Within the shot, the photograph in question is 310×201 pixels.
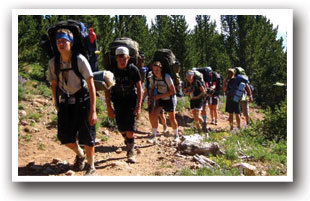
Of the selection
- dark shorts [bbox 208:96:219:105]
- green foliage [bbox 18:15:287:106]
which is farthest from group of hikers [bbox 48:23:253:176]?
dark shorts [bbox 208:96:219:105]

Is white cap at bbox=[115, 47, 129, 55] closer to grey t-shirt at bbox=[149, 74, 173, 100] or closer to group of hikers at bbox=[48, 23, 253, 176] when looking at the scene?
group of hikers at bbox=[48, 23, 253, 176]

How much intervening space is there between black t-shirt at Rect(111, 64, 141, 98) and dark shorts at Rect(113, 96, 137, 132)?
0.10 m

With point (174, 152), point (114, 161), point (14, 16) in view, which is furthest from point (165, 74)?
point (14, 16)

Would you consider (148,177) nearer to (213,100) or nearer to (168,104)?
(168,104)

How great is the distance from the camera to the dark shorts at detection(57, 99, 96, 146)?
383cm

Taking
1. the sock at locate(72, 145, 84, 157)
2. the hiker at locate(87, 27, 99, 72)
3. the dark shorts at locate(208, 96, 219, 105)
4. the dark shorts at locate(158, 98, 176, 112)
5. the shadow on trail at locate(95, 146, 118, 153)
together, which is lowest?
the shadow on trail at locate(95, 146, 118, 153)

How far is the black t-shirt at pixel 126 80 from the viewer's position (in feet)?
15.2

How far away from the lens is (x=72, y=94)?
3773mm

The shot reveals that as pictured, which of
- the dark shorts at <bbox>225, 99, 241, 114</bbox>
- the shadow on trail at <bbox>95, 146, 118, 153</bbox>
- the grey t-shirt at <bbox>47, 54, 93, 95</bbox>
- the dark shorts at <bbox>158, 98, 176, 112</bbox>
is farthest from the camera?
the dark shorts at <bbox>225, 99, 241, 114</bbox>

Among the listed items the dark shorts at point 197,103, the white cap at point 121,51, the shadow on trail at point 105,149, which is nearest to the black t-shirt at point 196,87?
the dark shorts at point 197,103

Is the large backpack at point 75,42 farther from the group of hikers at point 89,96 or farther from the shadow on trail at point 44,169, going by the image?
the shadow on trail at point 44,169

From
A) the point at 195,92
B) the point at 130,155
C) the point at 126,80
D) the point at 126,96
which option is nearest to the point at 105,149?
the point at 130,155

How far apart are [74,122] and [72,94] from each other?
1.30 ft

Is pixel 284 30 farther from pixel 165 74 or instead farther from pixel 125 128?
pixel 125 128
